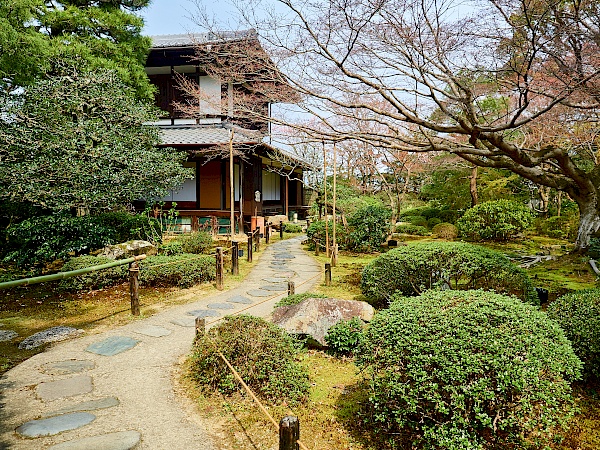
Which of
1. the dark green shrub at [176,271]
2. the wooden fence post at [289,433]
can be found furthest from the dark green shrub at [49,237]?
the wooden fence post at [289,433]

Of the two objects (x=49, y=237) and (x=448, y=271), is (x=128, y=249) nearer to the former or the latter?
(x=49, y=237)

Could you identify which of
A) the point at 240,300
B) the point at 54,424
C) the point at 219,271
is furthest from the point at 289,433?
the point at 219,271

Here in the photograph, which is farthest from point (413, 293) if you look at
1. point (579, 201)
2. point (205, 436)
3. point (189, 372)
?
point (579, 201)

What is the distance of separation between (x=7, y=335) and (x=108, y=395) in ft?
9.43

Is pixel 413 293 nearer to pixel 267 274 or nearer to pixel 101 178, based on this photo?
pixel 267 274

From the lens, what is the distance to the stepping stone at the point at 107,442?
2.90 m

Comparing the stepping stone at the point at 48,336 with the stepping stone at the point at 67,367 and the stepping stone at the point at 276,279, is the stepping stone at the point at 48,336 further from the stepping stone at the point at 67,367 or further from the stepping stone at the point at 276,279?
the stepping stone at the point at 276,279

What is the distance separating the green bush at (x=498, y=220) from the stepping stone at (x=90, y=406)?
13.9m

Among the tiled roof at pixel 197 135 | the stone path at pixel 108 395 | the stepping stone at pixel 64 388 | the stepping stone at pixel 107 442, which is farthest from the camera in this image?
the tiled roof at pixel 197 135

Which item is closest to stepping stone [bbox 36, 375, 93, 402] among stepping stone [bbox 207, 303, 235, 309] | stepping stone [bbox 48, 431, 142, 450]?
stepping stone [bbox 48, 431, 142, 450]

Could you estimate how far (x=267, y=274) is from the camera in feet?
31.1

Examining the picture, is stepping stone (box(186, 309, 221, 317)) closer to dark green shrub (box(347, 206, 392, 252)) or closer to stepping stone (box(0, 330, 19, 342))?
stepping stone (box(0, 330, 19, 342))

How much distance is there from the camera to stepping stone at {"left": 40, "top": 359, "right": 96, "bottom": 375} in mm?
4254

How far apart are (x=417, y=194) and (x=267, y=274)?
19321 millimetres
